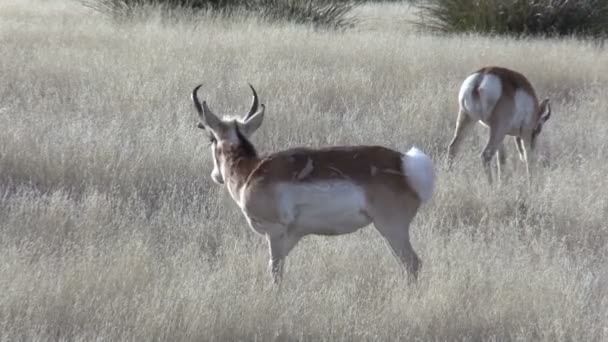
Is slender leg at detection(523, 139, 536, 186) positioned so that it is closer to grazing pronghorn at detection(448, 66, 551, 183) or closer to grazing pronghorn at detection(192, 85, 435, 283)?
grazing pronghorn at detection(448, 66, 551, 183)

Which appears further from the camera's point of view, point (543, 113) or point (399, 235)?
point (543, 113)

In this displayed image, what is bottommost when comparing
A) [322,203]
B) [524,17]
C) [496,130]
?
[524,17]

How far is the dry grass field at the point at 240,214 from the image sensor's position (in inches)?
212

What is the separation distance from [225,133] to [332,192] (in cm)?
84

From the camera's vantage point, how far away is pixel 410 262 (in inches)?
228

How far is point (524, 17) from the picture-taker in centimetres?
2053

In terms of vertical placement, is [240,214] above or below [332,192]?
below

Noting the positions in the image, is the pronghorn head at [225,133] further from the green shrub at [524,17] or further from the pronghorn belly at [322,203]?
the green shrub at [524,17]

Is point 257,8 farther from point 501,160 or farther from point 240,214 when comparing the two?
point 240,214

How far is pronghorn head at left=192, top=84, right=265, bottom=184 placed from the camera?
231 inches

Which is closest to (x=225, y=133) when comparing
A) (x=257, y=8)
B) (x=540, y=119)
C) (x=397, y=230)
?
(x=397, y=230)

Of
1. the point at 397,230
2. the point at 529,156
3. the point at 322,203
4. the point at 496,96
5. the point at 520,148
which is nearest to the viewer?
the point at 322,203

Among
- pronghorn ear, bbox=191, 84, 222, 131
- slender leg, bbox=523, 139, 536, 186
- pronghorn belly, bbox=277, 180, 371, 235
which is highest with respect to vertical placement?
pronghorn ear, bbox=191, 84, 222, 131

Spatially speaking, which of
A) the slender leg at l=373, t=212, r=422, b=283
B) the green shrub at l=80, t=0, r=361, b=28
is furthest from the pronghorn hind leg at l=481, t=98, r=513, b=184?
the green shrub at l=80, t=0, r=361, b=28
